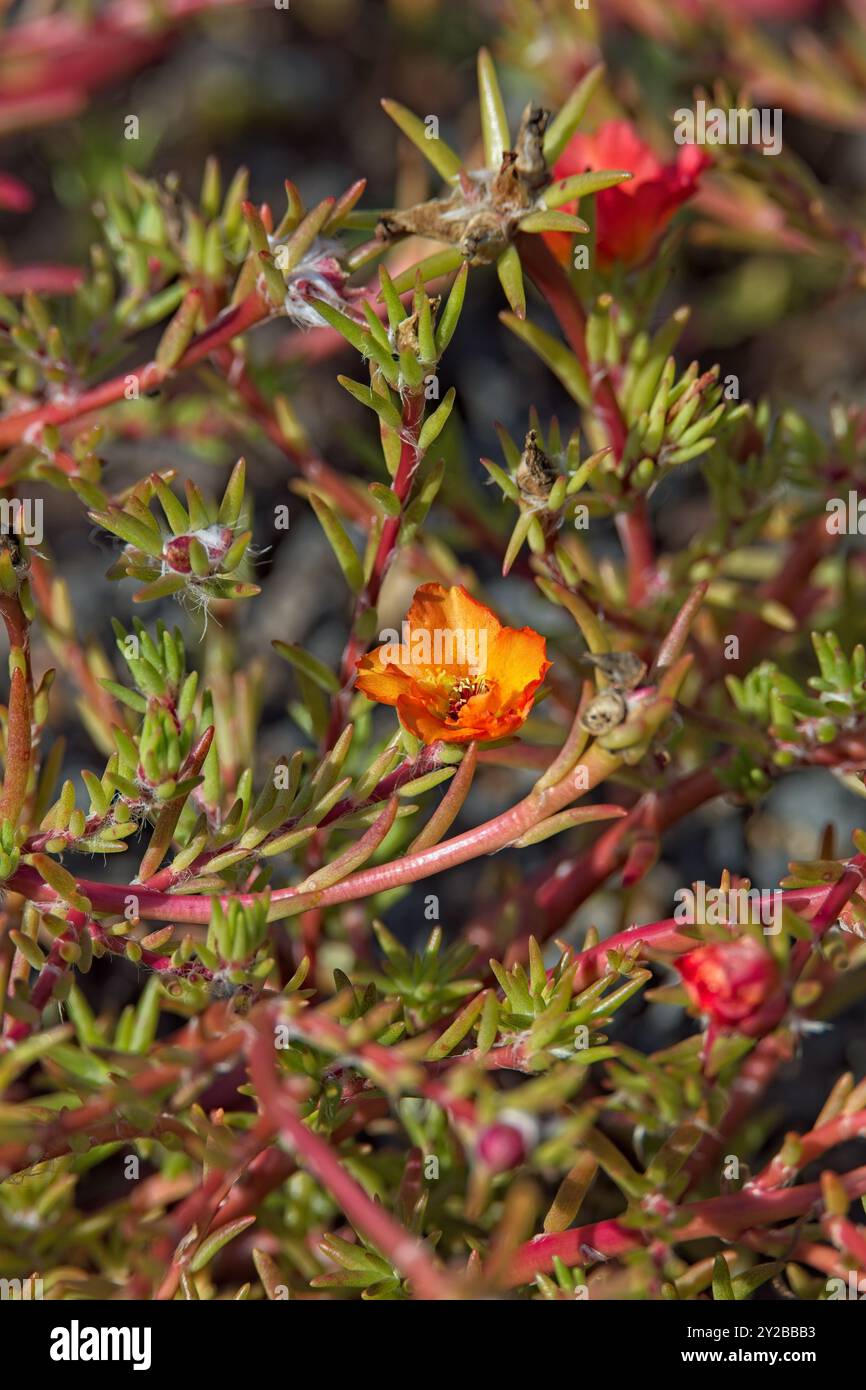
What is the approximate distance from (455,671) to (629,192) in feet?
1.89

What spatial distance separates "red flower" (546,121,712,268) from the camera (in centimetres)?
136

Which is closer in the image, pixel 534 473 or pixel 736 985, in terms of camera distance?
pixel 736 985

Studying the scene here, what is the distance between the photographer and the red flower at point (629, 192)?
136cm

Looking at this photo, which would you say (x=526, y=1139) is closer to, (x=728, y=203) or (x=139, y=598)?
(x=139, y=598)

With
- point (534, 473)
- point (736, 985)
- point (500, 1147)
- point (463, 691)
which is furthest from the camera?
point (463, 691)

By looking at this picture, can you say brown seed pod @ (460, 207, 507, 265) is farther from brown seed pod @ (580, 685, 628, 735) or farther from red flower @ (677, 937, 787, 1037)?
red flower @ (677, 937, 787, 1037)

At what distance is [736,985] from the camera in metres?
1.02

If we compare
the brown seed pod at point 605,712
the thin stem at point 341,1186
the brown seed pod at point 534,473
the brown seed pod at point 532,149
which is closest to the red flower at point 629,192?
the brown seed pod at point 532,149

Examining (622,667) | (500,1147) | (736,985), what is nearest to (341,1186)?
(500,1147)

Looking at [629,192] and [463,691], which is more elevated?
[629,192]

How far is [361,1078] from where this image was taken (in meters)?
1.25

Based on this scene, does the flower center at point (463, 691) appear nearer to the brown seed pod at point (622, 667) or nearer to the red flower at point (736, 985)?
the brown seed pod at point (622, 667)

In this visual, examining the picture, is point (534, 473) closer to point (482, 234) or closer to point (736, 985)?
point (482, 234)
